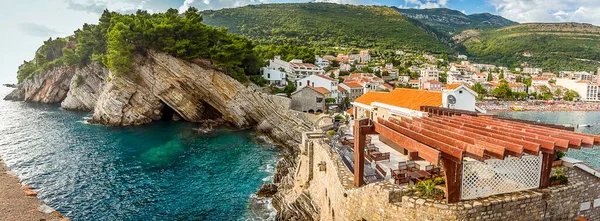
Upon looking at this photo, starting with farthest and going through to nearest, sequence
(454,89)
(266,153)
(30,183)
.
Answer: (266,153)
(30,183)
(454,89)

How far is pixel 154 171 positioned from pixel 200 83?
63.2ft

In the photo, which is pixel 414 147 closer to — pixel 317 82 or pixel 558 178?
pixel 558 178

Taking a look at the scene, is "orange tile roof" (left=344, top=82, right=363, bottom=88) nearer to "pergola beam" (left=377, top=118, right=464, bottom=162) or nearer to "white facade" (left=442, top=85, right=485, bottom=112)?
"white facade" (left=442, top=85, right=485, bottom=112)

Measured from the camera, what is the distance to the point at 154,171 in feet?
84.7

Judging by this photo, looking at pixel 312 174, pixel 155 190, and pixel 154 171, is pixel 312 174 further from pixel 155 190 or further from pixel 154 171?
pixel 154 171

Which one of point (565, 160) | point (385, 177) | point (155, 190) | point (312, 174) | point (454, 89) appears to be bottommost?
point (155, 190)

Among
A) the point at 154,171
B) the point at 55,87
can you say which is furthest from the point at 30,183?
the point at 55,87

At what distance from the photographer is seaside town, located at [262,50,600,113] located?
181 feet

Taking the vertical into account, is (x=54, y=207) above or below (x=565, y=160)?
below

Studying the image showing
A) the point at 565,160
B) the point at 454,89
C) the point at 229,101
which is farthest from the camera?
the point at 229,101

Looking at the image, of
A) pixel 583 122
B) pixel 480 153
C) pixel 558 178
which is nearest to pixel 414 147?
pixel 480 153

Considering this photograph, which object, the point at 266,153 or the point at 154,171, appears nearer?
the point at 154,171

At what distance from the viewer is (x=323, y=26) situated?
445 feet

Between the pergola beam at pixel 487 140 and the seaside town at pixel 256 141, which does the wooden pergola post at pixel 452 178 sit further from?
the pergola beam at pixel 487 140
